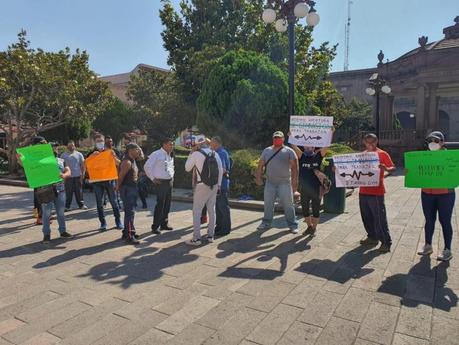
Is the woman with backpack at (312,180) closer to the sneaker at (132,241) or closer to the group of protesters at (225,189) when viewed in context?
the group of protesters at (225,189)

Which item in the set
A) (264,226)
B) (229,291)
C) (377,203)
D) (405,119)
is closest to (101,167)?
(264,226)

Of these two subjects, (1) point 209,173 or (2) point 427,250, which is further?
(1) point 209,173

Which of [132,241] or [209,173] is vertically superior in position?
[209,173]

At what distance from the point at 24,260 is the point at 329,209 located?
19.9ft

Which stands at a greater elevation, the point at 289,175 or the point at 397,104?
the point at 397,104

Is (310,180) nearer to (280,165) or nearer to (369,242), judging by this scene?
(280,165)

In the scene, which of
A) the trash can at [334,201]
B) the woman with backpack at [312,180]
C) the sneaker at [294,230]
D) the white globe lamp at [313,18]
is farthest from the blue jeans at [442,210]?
the white globe lamp at [313,18]

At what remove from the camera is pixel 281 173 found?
21.7 feet

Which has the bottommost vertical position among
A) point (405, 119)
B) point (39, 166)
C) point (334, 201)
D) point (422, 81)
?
point (334, 201)

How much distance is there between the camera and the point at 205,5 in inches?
702

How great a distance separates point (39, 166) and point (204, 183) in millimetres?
2764

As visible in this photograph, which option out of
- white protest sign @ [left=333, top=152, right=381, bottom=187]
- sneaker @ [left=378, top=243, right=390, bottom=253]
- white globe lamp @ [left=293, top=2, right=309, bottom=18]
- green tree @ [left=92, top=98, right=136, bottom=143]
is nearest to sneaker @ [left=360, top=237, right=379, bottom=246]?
sneaker @ [left=378, top=243, right=390, bottom=253]

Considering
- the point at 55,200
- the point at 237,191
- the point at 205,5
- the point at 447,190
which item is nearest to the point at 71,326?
the point at 55,200

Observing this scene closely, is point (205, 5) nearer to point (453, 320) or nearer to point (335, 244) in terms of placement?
point (335, 244)
